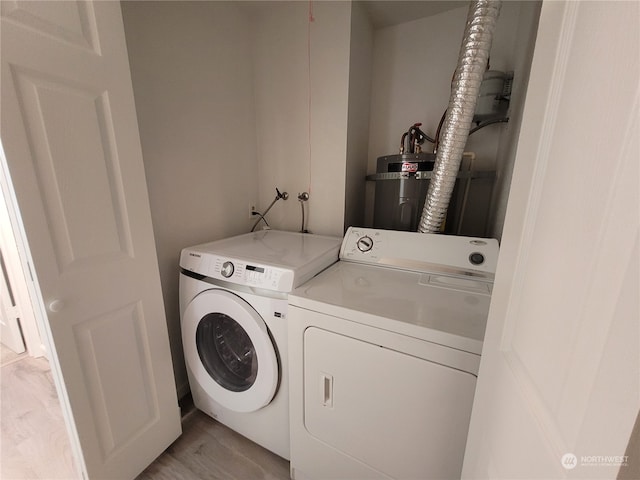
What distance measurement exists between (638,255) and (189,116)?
1.74 meters

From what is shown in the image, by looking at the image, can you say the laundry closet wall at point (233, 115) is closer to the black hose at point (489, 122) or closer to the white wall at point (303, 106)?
the white wall at point (303, 106)

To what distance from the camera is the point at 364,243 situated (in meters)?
1.35

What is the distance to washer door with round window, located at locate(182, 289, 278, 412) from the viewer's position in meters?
1.09

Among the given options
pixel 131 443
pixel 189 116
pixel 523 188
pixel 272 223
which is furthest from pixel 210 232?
pixel 523 188

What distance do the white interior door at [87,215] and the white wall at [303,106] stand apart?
3.25 feet

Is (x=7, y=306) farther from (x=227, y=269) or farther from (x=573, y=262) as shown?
(x=573, y=262)

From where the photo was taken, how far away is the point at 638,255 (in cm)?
23

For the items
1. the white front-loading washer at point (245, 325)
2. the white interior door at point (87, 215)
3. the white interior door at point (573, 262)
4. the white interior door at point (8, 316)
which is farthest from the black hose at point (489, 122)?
the white interior door at point (8, 316)

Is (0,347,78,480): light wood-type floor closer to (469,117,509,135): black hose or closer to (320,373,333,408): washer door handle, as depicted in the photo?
(320,373,333,408): washer door handle

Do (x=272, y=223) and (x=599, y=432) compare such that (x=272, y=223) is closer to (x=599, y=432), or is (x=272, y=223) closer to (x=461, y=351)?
(x=461, y=351)

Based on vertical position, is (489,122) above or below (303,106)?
below

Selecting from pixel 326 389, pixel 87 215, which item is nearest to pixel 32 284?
pixel 87 215

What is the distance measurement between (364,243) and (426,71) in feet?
4.25
